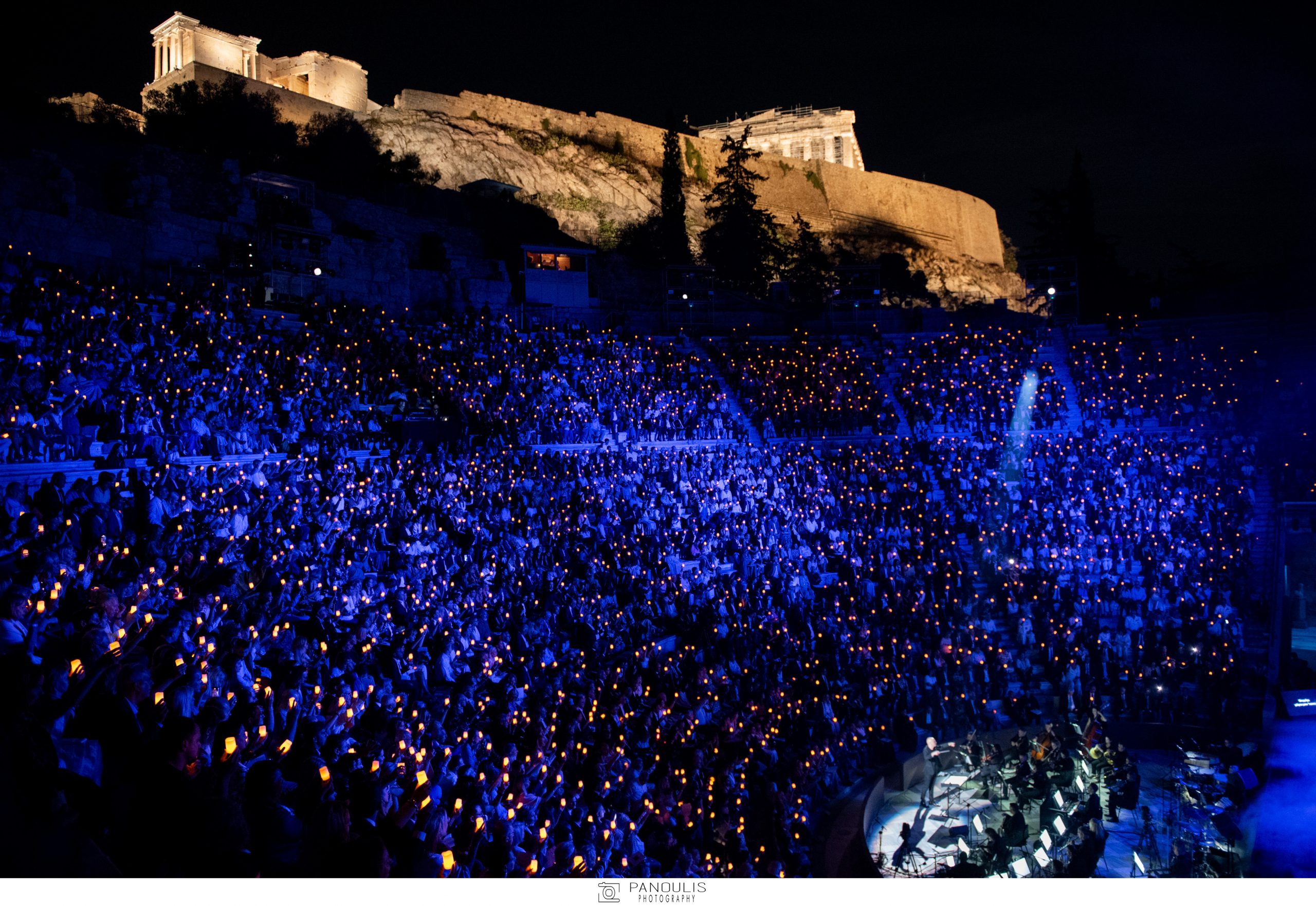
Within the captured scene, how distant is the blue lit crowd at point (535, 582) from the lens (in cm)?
532

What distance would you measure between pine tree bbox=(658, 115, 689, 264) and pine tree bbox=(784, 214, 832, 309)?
476 centimetres

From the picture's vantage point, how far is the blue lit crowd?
5.32 metres

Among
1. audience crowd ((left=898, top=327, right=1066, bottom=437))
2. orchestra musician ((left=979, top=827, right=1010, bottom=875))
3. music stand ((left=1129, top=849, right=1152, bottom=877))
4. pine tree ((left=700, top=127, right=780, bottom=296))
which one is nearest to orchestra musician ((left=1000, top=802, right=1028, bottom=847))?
orchestra musician ((left=979, top=827, right=1010, bottom=875))

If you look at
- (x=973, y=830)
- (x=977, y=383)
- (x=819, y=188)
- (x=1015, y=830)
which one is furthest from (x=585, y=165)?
(x=1015, y=830)

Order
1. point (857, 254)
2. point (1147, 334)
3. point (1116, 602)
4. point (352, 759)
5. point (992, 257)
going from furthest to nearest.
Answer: point (992, 257) < point (857, 254) < point (1147, 334) < point (1116, 602) < point (352, 759)

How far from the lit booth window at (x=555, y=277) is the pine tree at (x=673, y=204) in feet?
32.1

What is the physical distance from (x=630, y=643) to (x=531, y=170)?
3577 centimetres

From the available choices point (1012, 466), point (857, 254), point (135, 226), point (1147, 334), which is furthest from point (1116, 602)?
point (857, 254)

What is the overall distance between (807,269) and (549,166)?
43.0 ft

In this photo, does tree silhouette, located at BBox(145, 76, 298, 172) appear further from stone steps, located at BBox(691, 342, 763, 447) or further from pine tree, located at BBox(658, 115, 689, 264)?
pine tree, located at BBox(658, 115, 689, 264)

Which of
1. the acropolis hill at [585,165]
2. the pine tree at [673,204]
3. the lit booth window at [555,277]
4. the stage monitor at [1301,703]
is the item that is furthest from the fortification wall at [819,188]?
the stage monitor at [1301,703]

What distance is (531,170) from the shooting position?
4359 centimetres

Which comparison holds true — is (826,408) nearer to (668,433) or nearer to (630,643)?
(668,433)

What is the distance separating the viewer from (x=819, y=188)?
54125mm
